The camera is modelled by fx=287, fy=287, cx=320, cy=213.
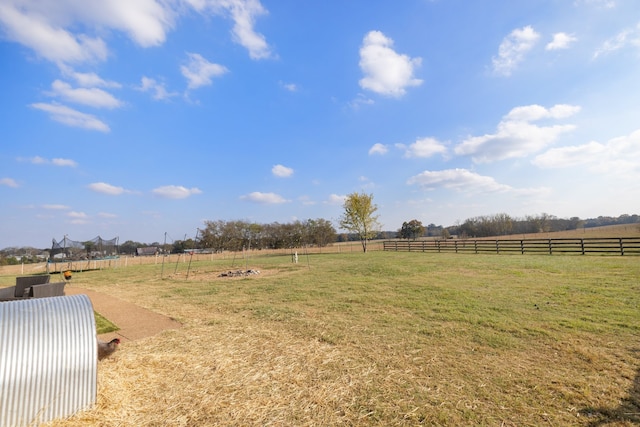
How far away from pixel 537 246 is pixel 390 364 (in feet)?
87.1

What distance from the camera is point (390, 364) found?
4.25 meters

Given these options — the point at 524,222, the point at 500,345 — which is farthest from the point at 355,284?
the point at 524,222

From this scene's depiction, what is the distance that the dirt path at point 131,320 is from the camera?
19.9 feet

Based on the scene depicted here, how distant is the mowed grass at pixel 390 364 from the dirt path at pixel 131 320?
0.41 meters

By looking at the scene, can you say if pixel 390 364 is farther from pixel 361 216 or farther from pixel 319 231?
pixel 319 231

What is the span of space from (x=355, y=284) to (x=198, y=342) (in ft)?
22.3

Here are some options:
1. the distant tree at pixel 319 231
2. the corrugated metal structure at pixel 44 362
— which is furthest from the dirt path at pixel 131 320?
the distant tree at pixel 319 231

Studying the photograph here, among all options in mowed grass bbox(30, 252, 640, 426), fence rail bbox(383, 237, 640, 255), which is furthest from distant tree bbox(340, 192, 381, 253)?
mowed grass bbox(30, 252, 640, 426)

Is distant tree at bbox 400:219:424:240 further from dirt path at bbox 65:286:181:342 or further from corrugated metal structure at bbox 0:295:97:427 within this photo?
corrugated metal structure at bbox 0:295:97:427

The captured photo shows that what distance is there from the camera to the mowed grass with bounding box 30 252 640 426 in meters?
3.08

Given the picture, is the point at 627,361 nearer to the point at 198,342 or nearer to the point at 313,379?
the point at 313,379

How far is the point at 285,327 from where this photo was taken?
6.18 metres

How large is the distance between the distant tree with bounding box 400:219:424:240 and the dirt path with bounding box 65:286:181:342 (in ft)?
221

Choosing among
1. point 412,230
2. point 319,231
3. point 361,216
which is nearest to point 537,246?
point 361,216
